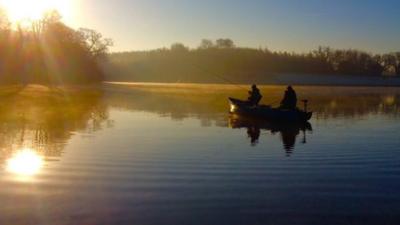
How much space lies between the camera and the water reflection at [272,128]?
66.9ft

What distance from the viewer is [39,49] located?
75625mm

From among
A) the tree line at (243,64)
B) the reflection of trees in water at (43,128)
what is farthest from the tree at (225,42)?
the reflection of trees in water at (43,128)

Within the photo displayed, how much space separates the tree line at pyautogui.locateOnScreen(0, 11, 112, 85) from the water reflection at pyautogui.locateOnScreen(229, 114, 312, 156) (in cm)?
4350

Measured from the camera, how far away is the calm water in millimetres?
9875

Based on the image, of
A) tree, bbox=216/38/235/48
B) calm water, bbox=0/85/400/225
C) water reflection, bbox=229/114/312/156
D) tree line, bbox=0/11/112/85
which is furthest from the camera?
tree, bbox=216/38/235/48

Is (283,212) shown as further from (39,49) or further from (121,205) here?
(39,49)

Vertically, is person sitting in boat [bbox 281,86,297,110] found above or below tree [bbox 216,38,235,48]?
below

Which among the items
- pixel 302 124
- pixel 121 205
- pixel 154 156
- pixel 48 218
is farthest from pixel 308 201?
pixel 302 124

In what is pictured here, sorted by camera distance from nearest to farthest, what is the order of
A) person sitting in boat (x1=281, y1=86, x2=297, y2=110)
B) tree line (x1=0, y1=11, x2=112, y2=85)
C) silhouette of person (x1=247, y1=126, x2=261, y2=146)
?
silhouette of person (x1=247, y1=126, x2=261, y2=146)
person sitting in boat (x1=281, y1=86, x2=297, y2=110)
tree line (x1=0, y1=11, x2=112, y2=85)

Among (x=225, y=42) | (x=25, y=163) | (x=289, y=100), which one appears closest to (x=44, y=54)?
(x=289, y=100)

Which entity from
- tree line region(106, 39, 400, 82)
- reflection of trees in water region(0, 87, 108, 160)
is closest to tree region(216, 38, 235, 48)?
tree line region(106, 39, 400, 82)

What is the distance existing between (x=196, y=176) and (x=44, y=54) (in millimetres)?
66455

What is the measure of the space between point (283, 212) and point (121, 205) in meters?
2.87

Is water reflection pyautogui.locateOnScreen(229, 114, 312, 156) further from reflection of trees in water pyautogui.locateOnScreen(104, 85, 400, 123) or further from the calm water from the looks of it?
reflection of trees in water pyautogui.locateOnScreen(104, 85, 400, 123)
